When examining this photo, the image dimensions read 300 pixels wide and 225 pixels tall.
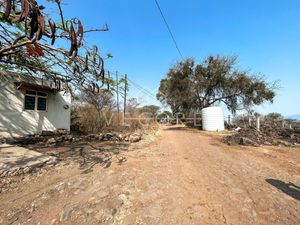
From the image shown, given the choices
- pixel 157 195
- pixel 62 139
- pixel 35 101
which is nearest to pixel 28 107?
pixel 35 101

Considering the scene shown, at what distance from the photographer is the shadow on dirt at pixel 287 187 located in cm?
297

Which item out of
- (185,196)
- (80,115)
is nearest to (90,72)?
(185,196)

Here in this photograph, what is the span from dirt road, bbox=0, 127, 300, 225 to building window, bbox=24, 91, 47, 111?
6613 millimetres

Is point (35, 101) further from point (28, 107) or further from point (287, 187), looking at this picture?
point (287, 187)

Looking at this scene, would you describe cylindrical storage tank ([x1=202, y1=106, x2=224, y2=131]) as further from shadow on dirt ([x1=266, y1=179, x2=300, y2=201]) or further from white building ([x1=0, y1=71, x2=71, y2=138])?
shadow on dirt ([x1=266, y1=179, x2=300, y2=201])

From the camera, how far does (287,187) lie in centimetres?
324

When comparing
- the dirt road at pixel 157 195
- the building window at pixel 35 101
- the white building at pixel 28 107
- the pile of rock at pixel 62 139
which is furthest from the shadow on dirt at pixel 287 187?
the building window at pixel 35 101

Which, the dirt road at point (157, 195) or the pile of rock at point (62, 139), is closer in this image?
the dirt road at point (157, 195)

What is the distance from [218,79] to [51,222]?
14900 millimetres

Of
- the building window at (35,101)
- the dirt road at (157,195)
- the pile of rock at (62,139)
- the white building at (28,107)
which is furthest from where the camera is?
the building window at (35,101)

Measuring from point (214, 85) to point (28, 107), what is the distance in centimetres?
1329

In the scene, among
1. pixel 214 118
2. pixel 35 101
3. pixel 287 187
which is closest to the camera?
pixel 287 187

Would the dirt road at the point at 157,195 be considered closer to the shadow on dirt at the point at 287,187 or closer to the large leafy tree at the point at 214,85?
the shadow on dirt at the point at 287,187

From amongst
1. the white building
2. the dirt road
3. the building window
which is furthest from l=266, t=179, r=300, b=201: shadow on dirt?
the building window
